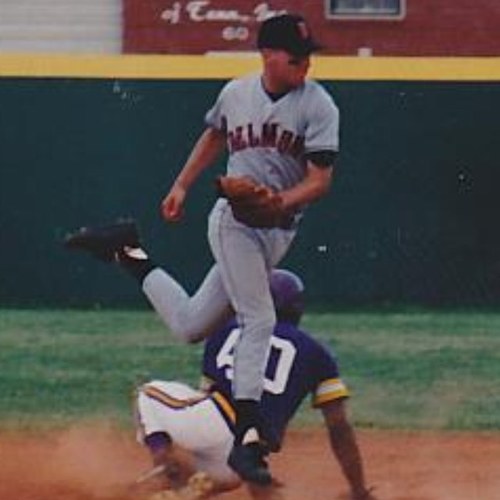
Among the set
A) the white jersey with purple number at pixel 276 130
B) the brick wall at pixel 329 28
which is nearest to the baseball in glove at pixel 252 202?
the white jersey with purple number at pixel 276 130

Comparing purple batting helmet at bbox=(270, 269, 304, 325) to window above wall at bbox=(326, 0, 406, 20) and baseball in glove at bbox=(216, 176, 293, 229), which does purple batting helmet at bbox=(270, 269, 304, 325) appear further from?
window above wall at bbox=(326, 0, 406, 20)

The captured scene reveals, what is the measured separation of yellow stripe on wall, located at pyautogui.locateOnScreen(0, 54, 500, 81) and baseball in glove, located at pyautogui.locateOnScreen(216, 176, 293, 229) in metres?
7.70

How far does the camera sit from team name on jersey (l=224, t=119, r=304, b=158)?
21.7 feet

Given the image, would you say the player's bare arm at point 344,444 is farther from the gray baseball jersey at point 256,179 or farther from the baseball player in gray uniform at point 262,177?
the gray baseball jersey at point 256,179

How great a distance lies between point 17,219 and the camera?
14172 millimetres

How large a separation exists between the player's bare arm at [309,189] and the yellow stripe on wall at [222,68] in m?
7.61

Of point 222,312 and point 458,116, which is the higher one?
point 222,312

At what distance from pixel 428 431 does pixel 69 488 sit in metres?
2.59

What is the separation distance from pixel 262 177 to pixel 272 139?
0.48 feet

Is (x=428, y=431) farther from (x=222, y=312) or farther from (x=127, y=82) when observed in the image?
(x=127, y=82)

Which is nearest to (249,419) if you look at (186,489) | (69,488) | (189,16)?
(186,489)

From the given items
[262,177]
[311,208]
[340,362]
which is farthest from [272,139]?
[311,208]

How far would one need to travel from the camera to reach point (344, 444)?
679cm

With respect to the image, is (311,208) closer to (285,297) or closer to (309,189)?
(285,297)
